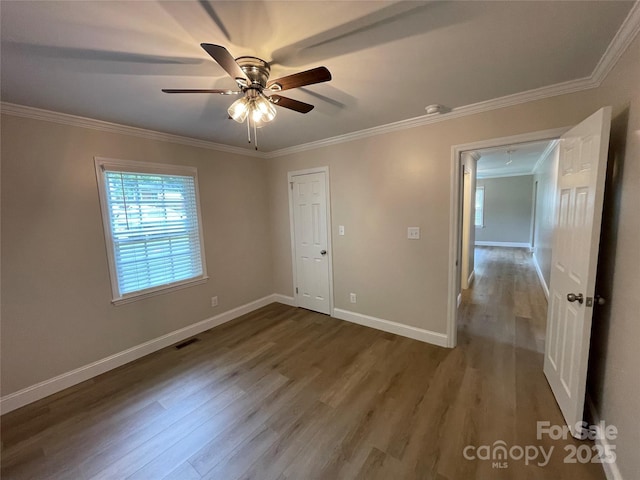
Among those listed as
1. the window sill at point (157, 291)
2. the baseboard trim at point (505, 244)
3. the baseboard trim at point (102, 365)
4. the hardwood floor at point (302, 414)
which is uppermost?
the window sill at point (157, 291)

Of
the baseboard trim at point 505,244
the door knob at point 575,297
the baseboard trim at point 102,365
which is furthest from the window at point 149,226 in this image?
the baseboard trim at point 505,244

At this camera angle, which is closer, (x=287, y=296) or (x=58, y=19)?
(x=58, y=19)

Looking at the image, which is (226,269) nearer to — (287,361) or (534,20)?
(287,361)

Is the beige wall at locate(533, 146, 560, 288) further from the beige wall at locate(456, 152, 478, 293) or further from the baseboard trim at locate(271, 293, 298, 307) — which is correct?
the baseboard trim at locate(271, 293, 298, 307)

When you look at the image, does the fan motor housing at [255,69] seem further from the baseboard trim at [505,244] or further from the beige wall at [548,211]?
the baseboard trim at [505,244]

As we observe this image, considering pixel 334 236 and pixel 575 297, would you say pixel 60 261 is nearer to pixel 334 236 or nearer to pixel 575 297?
pixel 334 236

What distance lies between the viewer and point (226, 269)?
3734mm

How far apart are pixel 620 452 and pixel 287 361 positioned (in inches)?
92.0

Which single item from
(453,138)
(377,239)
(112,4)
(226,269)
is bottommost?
(226,269)

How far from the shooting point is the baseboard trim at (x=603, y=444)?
4.66 feet

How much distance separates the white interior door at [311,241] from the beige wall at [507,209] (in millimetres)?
7824

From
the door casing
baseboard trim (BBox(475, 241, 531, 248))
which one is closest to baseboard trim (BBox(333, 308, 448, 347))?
the door casing

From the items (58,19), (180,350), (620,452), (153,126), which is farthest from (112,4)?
(620,452)

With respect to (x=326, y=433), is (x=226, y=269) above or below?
above
